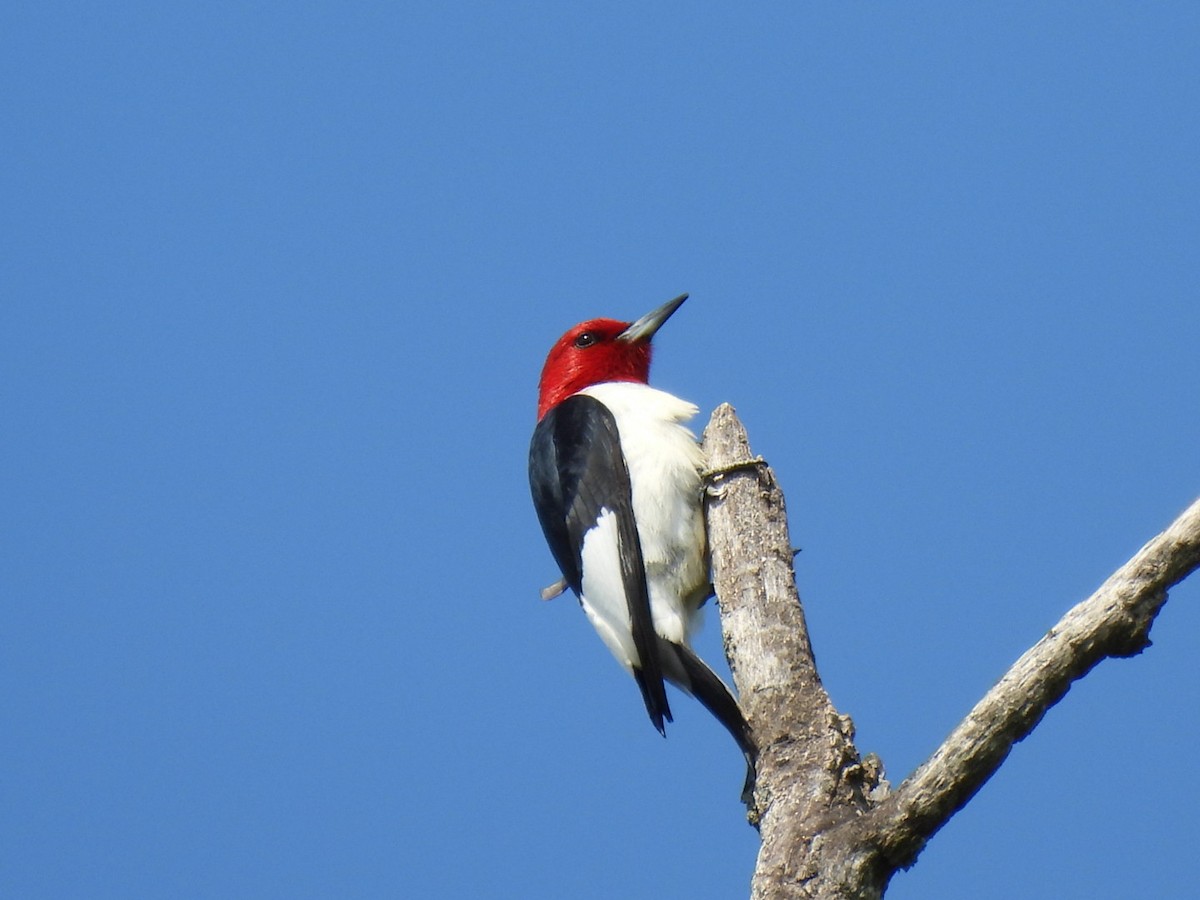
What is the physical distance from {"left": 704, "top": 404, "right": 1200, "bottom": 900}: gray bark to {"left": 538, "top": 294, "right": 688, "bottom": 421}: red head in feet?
6.63

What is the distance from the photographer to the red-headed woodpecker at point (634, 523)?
427cm

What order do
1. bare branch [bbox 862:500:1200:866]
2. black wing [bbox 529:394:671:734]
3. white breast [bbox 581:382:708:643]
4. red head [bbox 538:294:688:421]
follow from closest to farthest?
bare branch [bbox 862:500:1200:866] → black wing [bbox 529:394:671:734] → white breast [bbox 581:382:708:643] → red head [bbox 538:294:688:421]

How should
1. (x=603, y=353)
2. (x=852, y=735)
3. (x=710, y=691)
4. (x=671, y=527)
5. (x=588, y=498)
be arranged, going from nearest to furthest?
1. (x=852, y=735)
2. (x=710, y=691)
3. (x=671, y=527)
4. (x=588, y=498)
5. (x=603, y=353)

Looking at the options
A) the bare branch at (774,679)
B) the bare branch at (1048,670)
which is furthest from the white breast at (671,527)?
the bare branch at (1048,670)

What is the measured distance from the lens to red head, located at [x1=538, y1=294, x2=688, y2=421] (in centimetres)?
560

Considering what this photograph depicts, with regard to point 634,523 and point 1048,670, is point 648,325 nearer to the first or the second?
point 634,523

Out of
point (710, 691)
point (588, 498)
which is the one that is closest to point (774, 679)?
point (710, 691)

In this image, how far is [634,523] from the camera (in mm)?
4422

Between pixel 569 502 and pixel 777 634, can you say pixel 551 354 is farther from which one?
pixel 777 634

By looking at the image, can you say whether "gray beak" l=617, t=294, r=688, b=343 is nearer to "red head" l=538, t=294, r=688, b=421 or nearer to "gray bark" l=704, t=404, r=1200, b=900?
"red head" l=538, t=294, r=688, b=421

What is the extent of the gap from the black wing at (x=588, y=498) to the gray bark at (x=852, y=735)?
57 cm

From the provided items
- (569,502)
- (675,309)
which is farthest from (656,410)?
(675,309)

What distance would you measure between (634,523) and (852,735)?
4.38 ft

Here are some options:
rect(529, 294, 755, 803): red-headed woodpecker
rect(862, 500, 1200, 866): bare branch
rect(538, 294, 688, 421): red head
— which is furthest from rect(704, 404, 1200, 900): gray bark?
rect(538, 294, 688, 421): red head
